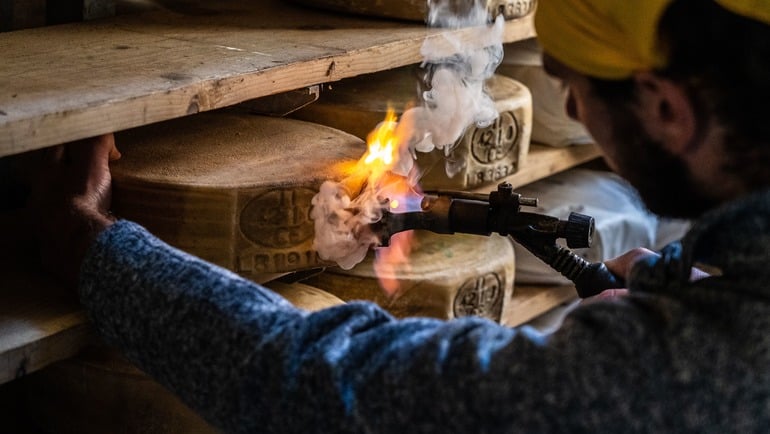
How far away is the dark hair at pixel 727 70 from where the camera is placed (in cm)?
93

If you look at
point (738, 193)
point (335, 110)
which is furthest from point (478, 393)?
point (335, 110)

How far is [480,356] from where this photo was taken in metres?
0.98

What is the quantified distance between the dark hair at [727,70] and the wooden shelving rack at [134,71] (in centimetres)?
63

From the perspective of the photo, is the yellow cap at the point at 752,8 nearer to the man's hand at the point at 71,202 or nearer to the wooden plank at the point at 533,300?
the man's hand at the point at 71,202

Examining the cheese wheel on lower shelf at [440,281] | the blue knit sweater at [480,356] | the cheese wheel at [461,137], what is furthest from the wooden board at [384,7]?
the blue knit sweater at [480,356]

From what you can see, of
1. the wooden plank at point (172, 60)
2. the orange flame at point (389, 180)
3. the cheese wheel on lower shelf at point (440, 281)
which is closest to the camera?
the wooden plank at point (172, 60)

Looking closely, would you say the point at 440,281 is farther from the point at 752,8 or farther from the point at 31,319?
the point at 752,8

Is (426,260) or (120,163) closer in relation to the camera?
(120,163)

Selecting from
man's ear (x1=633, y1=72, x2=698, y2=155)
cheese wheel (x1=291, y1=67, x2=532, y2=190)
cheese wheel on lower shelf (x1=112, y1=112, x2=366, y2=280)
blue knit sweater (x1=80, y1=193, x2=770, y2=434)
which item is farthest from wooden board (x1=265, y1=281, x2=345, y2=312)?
man's ear (x1=633, y1=72, x2=698, y2=155)

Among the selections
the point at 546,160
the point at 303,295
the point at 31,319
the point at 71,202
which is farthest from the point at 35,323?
the point at 546,160

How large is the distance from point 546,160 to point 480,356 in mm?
1561

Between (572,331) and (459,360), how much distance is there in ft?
0.37

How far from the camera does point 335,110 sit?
75.2 inches

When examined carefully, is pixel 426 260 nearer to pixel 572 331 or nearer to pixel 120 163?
pixel 120 163
